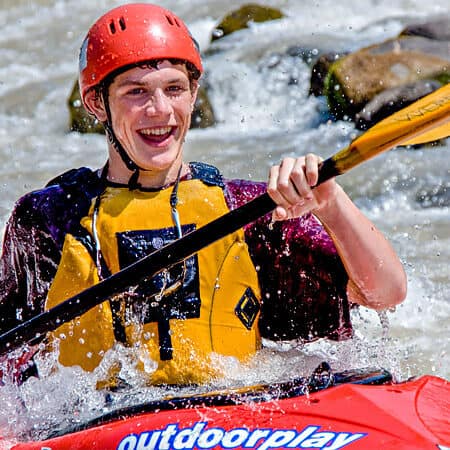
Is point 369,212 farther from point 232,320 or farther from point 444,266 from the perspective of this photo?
point 232,320

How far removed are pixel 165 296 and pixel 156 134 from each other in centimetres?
43

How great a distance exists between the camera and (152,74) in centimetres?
276

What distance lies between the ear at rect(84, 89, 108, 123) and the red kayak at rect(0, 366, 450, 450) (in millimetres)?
895

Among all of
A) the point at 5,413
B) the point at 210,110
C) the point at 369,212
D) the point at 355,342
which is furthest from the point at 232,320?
the point at 210,110

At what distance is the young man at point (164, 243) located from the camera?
269 cm

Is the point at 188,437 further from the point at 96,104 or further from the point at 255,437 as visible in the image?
the point at 96,104

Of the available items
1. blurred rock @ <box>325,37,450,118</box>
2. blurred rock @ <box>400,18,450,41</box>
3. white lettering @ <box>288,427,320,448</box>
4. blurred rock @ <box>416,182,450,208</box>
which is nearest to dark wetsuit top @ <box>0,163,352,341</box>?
white lettering @ <box>288,427,320,448</box>

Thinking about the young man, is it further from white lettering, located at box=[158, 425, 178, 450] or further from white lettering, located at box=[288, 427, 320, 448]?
white lettering, located at box=[288, 427, 320, 448]

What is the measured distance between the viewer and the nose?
2.72 meters

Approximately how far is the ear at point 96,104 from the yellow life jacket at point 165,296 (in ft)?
0.80

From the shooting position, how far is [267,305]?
2855 mm

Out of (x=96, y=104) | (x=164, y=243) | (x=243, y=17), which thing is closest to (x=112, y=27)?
(x=96, y=104)

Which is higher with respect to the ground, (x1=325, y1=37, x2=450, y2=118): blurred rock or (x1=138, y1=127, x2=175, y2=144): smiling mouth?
(x1=325, y1=37, x2=450, y2=118): blurred rock

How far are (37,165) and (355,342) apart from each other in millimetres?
4811
